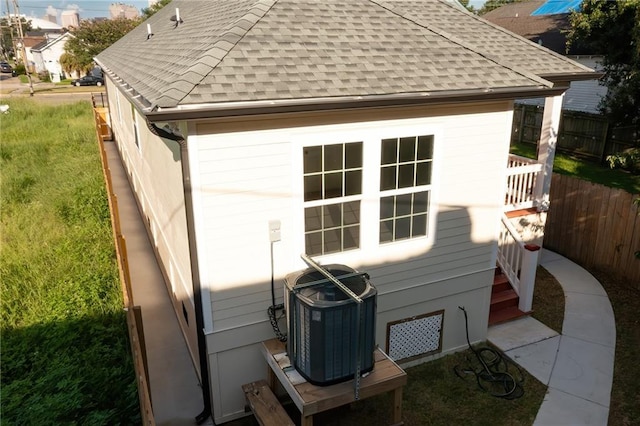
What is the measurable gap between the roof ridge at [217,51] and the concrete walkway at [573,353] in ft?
18.8

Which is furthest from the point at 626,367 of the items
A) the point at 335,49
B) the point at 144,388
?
A: the point at 144,388

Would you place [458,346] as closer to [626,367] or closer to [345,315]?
[626,367]

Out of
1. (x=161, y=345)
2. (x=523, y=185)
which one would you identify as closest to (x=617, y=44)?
(x=523, y=185)

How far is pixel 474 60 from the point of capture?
684 centimetres

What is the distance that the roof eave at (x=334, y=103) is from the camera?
15.6 ft

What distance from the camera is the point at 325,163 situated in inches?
234

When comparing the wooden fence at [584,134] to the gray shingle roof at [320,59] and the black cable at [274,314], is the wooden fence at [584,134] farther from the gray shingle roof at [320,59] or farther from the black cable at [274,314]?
the black cable at [274,314]

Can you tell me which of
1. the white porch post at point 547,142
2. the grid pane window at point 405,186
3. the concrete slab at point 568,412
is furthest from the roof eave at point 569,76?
the concrete slab at point 568,412

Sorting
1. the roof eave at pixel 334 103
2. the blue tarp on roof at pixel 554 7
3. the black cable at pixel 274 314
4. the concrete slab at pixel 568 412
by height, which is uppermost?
the blue tarp on roof at pixel 554 7

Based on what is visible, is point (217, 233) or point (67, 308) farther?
point (67, 308)

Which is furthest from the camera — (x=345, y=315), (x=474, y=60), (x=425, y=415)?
(x=474, y=60)

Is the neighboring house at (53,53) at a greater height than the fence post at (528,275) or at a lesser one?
greater

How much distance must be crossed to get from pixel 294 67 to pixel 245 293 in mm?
2736

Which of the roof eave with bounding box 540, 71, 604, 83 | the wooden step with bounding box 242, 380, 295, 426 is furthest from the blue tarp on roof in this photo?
the wooden step with bounding box 242, 380, 295, 426
